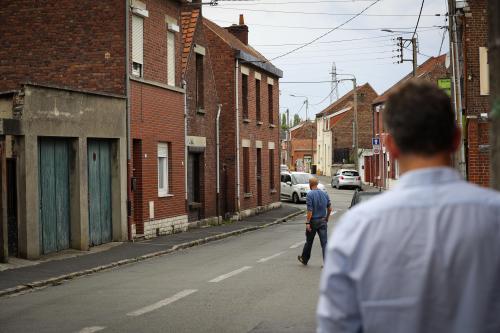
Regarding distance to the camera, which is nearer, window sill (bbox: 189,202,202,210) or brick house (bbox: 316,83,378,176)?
window sill (bbox: 189,202,202,210)

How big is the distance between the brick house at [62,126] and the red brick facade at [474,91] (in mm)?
11938

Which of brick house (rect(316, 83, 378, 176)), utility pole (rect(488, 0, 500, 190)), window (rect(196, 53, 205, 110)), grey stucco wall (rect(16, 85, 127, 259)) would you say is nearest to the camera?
utility pole (rect(488, 0, 500, 190))

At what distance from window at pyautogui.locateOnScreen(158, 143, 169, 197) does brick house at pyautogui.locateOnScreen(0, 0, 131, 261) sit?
3281 mm

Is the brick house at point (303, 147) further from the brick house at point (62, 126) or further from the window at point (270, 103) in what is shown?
the brick house at point (62, 126)

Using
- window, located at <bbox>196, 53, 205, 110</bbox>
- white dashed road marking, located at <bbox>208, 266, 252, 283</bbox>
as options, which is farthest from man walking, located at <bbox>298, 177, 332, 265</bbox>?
window, located at <bbox>196, 53, 205, 110</bbox>

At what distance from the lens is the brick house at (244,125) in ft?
Result: 112

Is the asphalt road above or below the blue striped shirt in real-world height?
below

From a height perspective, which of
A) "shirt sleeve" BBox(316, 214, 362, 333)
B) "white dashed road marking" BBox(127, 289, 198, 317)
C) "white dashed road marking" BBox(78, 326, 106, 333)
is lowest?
"white dashed road marking" BBox(127, 289, 198, 317)

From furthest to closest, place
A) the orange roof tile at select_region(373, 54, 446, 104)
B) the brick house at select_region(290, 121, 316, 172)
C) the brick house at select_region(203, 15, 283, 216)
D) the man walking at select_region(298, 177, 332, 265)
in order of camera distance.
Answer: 1. the brick house at select_region(290, 121, 316, 172)
2. the orange roof tile at select_region(373, 54, 446, 104)
3. the brick house at select_region(203, 15, 283, 216)
4. the man walking at select_region(298, 177, 332, 265)

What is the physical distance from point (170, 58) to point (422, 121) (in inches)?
939

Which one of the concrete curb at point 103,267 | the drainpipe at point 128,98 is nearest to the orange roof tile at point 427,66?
the concrete curb at point 103,267

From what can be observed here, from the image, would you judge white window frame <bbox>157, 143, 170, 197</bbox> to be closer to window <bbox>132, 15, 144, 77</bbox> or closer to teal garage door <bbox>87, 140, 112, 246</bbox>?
window <bbox>132, 15, 144, 77</bbox>

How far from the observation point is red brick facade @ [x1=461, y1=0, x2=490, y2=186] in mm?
27203

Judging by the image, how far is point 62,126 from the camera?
18797mm
